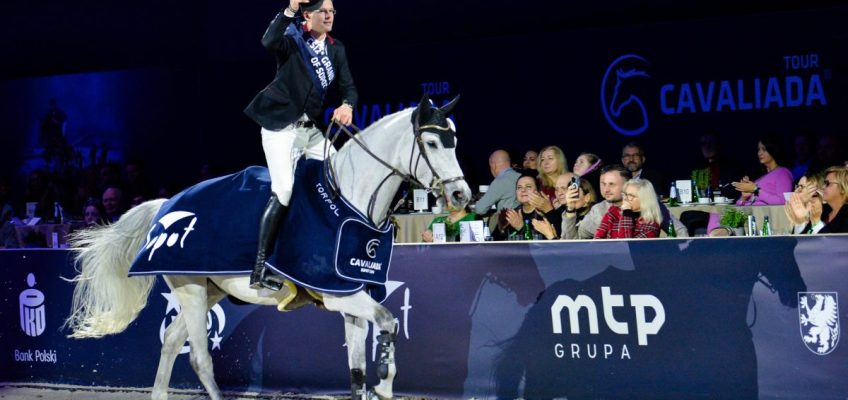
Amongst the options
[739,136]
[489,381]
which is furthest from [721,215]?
[489,381]

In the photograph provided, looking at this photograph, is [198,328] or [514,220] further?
[514,220]

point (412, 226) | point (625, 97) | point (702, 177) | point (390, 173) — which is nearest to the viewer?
point (390, 173)

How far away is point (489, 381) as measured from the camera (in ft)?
23.4

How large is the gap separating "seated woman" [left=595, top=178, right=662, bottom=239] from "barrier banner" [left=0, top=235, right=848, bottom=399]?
1.80 feet

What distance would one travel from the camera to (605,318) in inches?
264

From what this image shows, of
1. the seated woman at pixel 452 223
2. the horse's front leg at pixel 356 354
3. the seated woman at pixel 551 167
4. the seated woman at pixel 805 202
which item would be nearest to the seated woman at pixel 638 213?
the seated woman at pixel 805 202

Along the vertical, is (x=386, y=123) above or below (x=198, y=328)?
above

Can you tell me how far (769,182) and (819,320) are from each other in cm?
374

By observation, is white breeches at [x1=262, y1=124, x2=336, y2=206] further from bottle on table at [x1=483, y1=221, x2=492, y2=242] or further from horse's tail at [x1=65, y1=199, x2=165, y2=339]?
bottle on table at [x1=483, y1=221, x2=492, y2=242]

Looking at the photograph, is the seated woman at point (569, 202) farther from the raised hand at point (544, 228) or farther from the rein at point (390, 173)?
the rein at point (390, 173)

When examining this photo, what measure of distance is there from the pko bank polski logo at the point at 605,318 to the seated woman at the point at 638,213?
65cm

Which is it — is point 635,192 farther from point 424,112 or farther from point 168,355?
point 168,355

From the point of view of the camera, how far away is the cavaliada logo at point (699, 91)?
10.8 m

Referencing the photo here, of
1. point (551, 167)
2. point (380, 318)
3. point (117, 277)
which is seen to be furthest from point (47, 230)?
point (380, 318)
